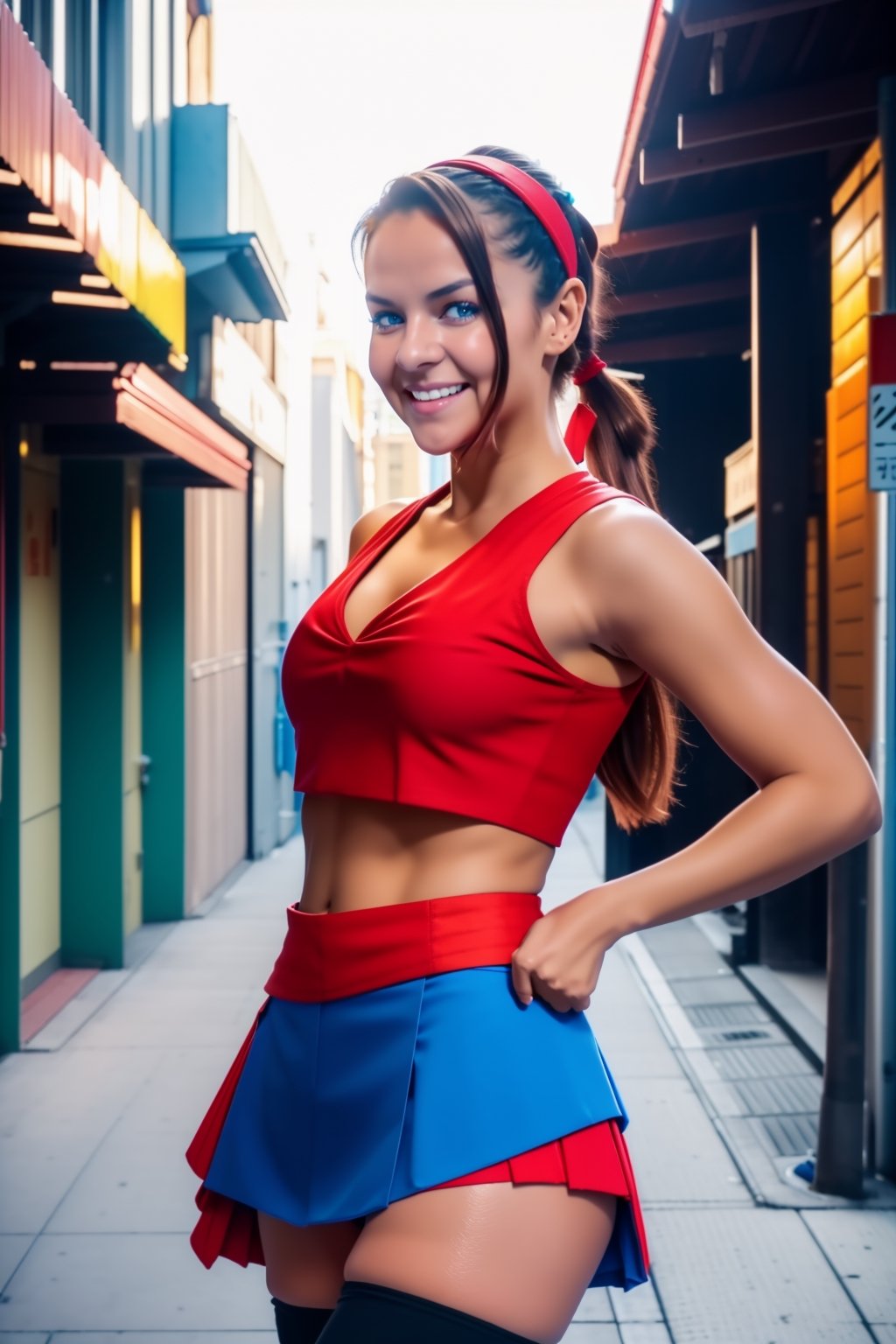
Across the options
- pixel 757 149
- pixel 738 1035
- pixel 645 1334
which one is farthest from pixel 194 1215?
pixel 757 149

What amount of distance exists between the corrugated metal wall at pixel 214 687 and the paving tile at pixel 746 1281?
191 inches

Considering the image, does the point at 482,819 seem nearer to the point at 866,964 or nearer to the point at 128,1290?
the point at 128,1290

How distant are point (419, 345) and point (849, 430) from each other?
16.8 feet

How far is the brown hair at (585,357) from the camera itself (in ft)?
4.85

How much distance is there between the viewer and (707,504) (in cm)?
1018

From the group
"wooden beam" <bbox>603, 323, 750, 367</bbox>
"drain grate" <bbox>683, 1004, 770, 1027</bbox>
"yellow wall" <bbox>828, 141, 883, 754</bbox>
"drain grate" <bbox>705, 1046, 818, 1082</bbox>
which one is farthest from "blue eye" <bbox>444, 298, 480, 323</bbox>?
"wooden beam" <bbox>603, 323, 750, 367</bbox>

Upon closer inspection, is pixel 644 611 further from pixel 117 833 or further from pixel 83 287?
pixel 117 833

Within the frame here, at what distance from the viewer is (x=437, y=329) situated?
1489 mm

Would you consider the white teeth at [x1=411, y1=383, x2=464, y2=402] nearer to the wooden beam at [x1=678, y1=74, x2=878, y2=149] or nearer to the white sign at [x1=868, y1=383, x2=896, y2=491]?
the white sign at [x1=868, y1=383, x2=896, y2=491]

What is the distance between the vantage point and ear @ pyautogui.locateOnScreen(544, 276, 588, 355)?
1.56 m

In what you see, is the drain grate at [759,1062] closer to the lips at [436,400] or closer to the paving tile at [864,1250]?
the paving tile at [864,1250]

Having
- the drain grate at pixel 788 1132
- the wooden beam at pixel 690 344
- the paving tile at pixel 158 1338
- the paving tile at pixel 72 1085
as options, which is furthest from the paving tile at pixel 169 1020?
the wooden beam at pixel 690 344

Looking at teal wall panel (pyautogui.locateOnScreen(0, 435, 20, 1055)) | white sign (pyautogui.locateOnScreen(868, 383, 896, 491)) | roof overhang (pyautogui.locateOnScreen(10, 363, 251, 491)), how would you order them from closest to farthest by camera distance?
white sign (pyautogui.locateOnScreen(868, 383, 896, 491)) → roof overhang (pyautogui.locateOnScreen(10, 363, 251, 491)) → teal wall panel (pyautogui.locateOnScreen(0, 435, 20, 1055))

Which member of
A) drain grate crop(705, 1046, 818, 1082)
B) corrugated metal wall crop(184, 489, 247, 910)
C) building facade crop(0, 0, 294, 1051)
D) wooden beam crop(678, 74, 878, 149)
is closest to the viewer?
building facade crop(0, 0, 294, 1051)
